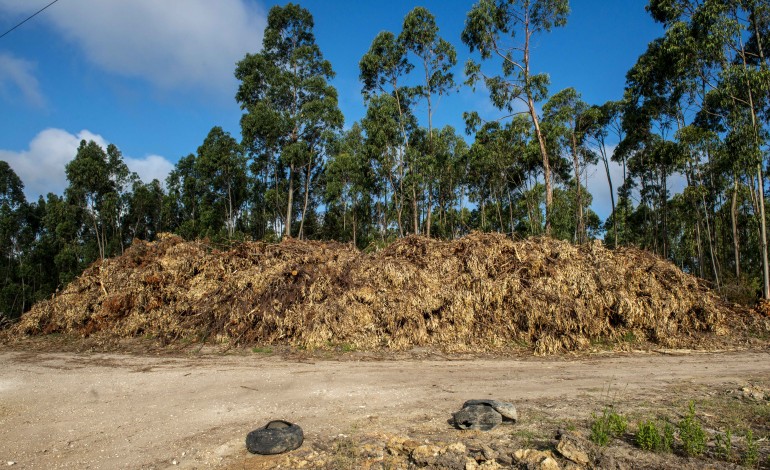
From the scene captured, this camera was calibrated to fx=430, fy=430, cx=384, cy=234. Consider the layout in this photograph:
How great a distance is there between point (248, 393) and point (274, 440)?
223 cm

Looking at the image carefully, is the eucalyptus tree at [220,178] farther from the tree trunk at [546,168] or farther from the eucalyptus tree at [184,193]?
the tree trunk at [546,168]

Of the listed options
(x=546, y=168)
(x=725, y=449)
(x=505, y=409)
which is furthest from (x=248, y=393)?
(x=546, y=168)

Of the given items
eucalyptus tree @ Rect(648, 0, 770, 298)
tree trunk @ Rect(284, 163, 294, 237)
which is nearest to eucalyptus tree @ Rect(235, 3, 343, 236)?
tree trunk @ Rect(284, 163, 294, 237)

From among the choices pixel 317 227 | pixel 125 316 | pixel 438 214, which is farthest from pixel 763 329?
pixel 317 227

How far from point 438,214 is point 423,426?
29.9 metres

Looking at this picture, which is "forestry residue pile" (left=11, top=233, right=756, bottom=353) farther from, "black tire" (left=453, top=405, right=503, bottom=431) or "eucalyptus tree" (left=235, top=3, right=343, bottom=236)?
"eucalyptus tree" (left=235, top=3, right=343, bottom=236)

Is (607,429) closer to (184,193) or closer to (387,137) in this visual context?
(387,137)

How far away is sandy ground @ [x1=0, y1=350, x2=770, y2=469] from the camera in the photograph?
436 cm

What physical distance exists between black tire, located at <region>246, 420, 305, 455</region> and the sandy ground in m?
0.15

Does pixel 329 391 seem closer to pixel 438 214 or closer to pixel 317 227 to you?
pixel 438 214

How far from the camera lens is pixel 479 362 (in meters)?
8.48

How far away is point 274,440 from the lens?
4074 millimetres

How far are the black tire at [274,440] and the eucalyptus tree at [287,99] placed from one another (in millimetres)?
23796

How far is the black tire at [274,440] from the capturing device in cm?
404
